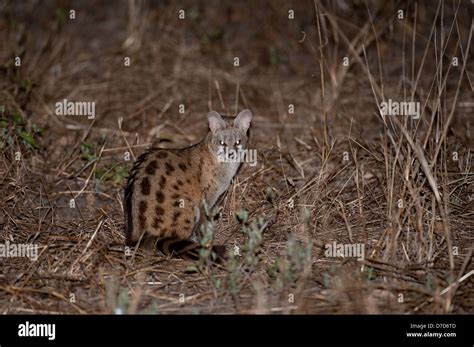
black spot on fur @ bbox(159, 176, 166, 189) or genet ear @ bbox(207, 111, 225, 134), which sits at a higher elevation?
genet ear @ bbox(207, 111, 225, 134)

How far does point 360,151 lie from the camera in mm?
7012

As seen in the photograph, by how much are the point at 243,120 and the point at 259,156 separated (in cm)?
76

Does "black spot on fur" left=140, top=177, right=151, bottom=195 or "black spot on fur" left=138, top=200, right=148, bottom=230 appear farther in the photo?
"black spot on fur" left=140, top=177, right=151, bottom=195

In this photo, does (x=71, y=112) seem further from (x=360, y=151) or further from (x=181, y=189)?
(x=360, y=151)

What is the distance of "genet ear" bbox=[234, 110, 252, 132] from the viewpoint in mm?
6613

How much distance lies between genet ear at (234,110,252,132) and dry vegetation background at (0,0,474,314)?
525mm

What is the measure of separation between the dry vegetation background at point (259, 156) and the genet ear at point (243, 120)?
525 millimetres

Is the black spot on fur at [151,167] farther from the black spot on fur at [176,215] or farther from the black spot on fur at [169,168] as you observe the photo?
the black spot on fur at [176,215]

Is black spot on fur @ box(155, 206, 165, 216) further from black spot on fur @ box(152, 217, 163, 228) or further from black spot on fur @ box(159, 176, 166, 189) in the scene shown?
black spot on fur @ box(159, 176, 166, 189)

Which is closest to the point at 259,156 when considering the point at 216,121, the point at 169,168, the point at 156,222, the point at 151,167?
the point at 216,121

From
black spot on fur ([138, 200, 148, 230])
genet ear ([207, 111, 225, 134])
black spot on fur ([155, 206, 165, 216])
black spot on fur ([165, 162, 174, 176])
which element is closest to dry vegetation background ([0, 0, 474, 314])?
black spot on fur ([138, 200, 148, 230])

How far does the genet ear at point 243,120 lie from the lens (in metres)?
6.61

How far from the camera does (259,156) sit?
24.0 ft

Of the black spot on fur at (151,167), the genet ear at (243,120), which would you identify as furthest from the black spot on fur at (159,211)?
the genet ear at (243,120)
